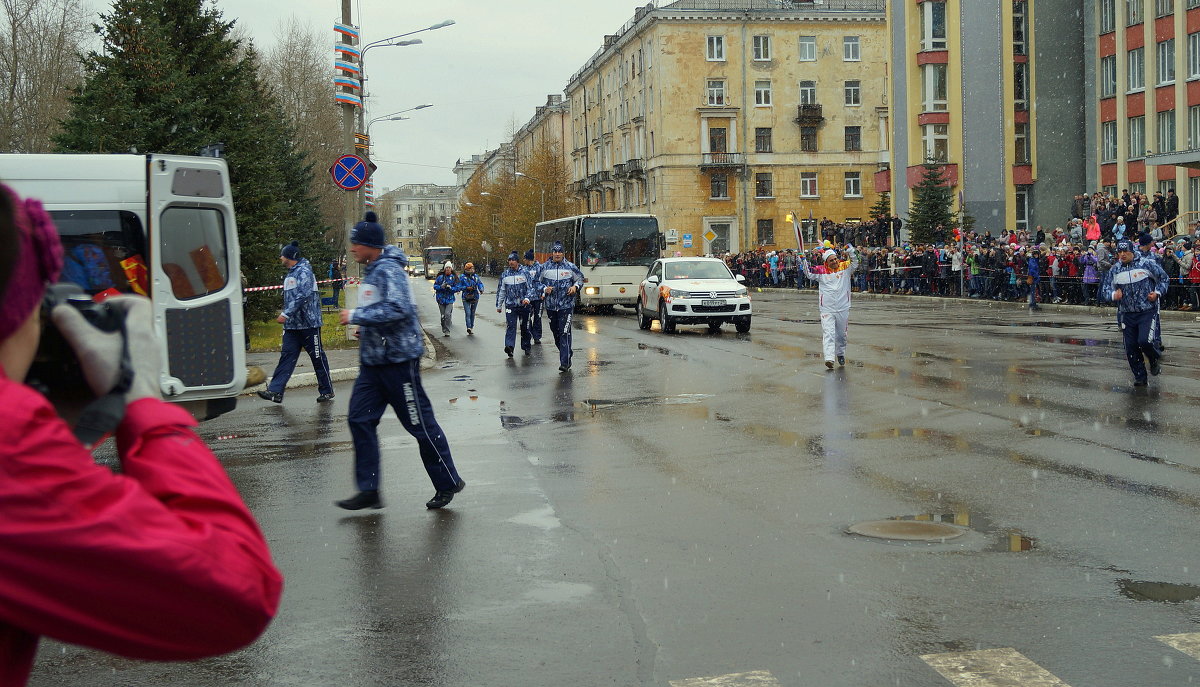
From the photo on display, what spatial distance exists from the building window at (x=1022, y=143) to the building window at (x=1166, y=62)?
956 cm

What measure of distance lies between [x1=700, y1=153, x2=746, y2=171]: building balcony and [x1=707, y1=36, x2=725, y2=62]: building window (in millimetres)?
6073

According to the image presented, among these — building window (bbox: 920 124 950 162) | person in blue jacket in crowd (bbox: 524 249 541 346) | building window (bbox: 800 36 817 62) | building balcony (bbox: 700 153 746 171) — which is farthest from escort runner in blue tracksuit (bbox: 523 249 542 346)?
building window (bbox: 800 36 817 62)

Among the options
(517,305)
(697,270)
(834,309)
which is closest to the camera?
(834,309)

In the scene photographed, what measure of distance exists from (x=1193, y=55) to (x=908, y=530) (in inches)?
1801

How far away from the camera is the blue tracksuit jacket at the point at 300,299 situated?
1522cm

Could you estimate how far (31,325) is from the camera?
6.02 feet

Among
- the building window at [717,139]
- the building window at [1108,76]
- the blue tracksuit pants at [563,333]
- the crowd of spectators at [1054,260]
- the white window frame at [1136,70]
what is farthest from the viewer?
the building window at [717,139]

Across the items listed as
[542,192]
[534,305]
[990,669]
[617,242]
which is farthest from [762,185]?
[990,669]

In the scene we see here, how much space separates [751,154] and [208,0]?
58.7 m

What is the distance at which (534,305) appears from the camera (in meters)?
22.2

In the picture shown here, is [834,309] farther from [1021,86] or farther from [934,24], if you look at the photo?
[934,24]

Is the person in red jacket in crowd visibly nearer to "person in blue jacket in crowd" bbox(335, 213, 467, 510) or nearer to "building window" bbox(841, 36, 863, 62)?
"person in blue jacket in crowd" bbox(335, 213, 467, 510)

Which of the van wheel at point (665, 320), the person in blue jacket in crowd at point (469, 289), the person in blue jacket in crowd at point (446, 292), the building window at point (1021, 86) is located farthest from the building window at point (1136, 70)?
the person in blue jacket in crowd at point (446, 292)

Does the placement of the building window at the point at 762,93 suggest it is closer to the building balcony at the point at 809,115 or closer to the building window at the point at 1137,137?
the building balcony at the point at 809,115
